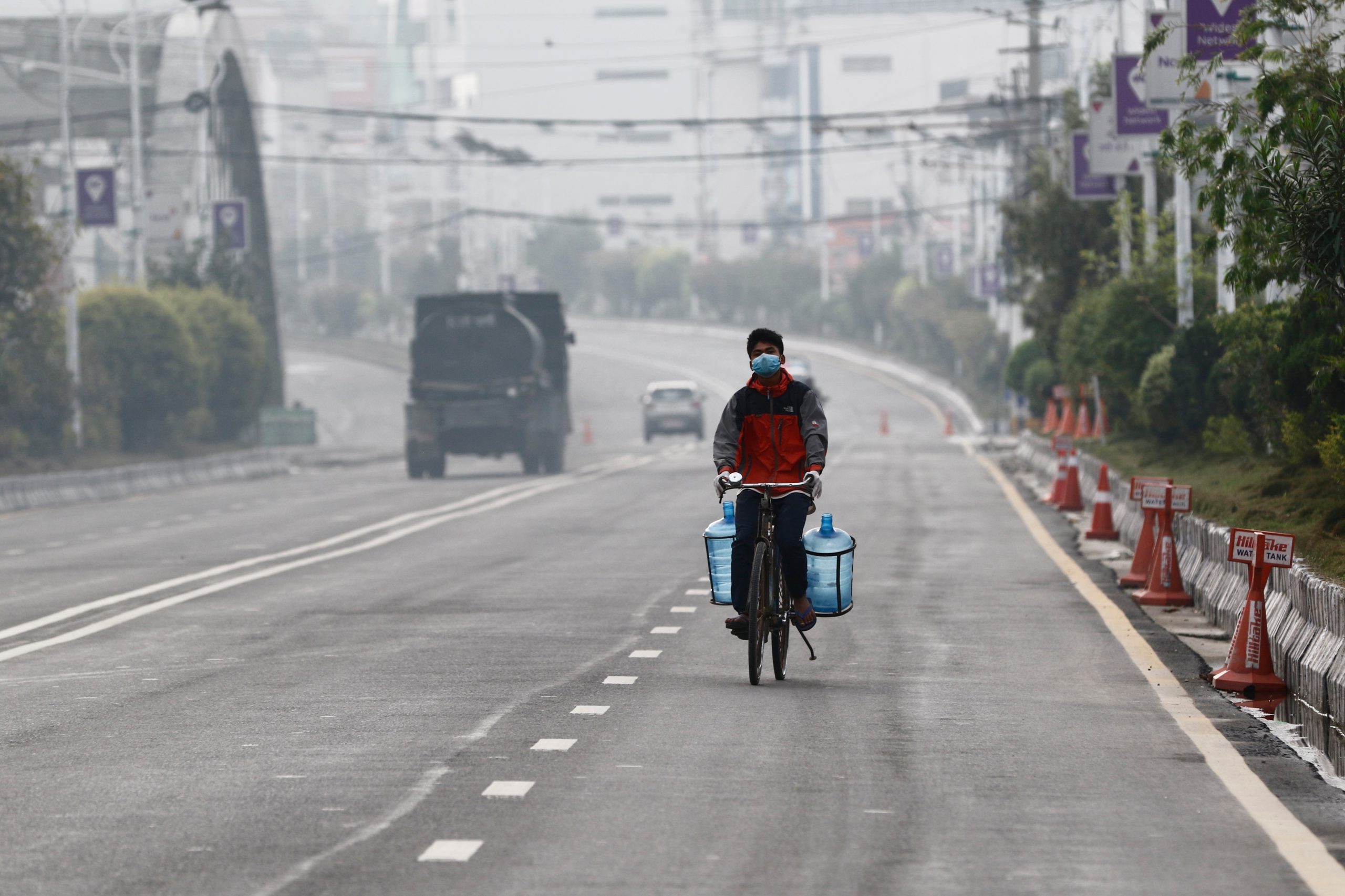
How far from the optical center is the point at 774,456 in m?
11.6

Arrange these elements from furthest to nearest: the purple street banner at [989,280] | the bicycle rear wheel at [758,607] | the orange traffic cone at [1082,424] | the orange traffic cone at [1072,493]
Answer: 1. the purple street banner at [989,280]
2. the orange traffic cone at [1082,424]
3. the orange traffic cone at [1072,493]
4. the bicycle rear wheel at [758,607]

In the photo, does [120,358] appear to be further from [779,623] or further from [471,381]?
[779,623]

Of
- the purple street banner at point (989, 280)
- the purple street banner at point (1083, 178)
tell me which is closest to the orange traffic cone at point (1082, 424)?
the purple street banner at point (1083, 178)

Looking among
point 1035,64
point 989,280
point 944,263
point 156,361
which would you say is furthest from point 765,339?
point 944,263

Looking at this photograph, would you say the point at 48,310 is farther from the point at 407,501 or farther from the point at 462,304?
the point at 407,501

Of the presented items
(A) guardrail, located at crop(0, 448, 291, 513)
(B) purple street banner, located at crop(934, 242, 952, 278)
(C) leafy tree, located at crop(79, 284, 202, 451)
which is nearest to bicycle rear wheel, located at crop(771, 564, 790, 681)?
(A) guardrail, located at crop(0, 448, 291, 513)

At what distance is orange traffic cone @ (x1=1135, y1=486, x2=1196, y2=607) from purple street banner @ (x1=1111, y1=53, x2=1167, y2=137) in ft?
44.4

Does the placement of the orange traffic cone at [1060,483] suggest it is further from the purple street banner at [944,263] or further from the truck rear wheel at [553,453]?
the purple street banner at [944,263]

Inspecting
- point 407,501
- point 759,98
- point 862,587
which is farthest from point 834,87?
point 862,587

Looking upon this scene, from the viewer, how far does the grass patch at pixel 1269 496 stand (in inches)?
527

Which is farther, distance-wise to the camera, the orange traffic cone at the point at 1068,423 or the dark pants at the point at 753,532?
the orange traffic cone at the point at 1068,423

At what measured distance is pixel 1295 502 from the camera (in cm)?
1631

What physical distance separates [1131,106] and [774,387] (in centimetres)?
1874

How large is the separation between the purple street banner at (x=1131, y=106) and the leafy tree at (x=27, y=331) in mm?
21078
